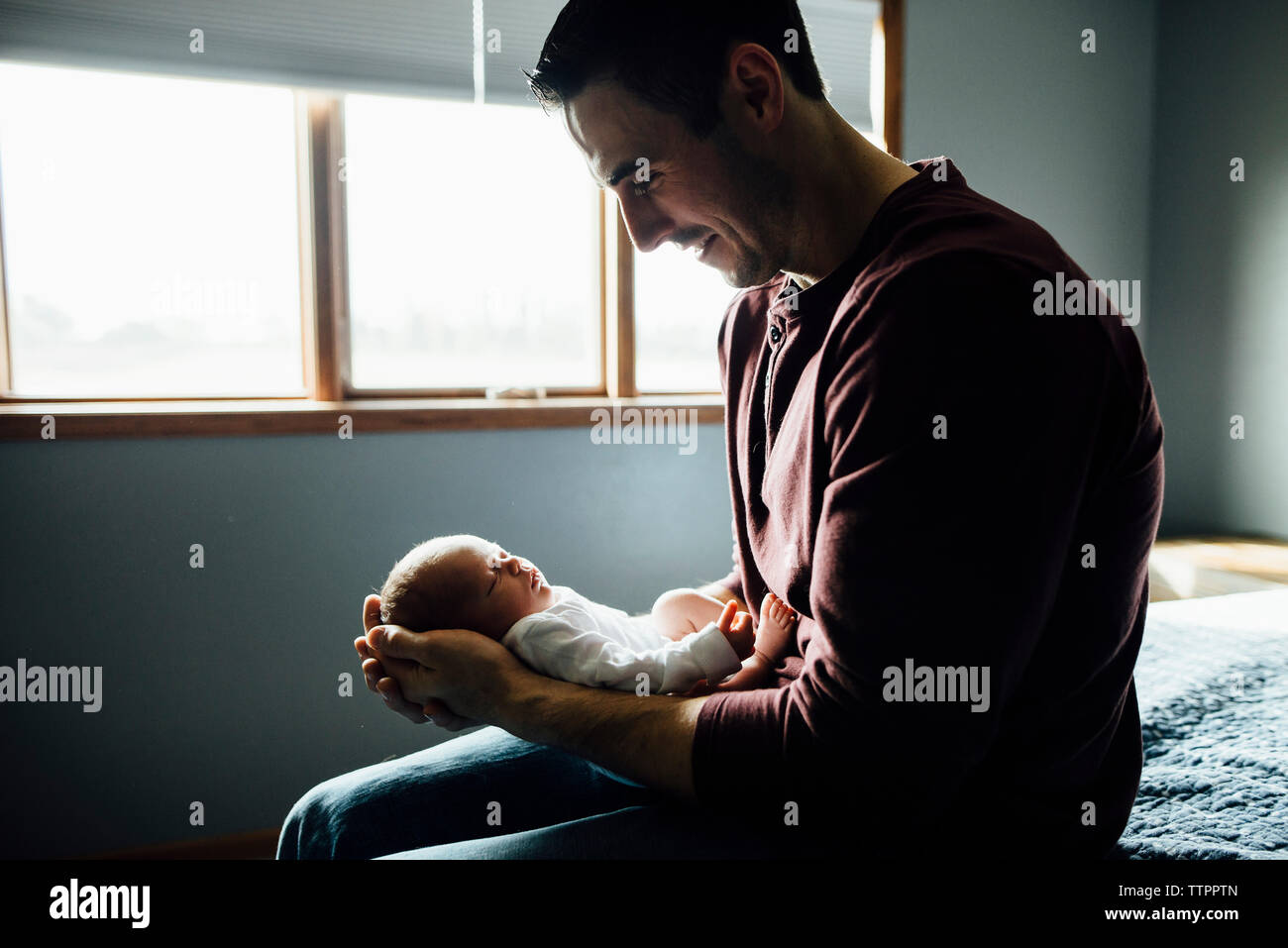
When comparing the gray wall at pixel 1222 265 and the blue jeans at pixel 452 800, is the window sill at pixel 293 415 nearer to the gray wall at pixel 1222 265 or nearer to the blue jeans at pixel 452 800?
the blue jeans at pixel 452 800

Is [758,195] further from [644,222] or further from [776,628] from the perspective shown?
[776,628]

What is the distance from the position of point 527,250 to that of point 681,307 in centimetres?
52

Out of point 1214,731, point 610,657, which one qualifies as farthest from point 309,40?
point 1214,731

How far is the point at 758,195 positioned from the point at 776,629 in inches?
20.1

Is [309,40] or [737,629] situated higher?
[309,40]

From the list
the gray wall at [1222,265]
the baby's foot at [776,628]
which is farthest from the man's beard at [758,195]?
the gray wall at [1222,265]

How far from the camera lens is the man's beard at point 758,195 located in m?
0.94

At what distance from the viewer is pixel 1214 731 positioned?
4.16 ft

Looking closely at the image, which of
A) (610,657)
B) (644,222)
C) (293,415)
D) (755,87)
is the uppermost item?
(755,87)

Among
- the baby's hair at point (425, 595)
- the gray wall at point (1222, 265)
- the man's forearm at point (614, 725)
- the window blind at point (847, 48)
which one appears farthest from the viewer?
the gray wall at point (1222, 265)

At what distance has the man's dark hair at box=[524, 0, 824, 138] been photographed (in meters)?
0.91

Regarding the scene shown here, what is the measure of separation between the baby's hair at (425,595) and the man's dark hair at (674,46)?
651 mm

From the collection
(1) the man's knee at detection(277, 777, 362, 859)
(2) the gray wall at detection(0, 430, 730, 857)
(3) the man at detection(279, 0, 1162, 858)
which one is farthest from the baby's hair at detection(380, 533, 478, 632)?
(2) the gray wall at detection(0, 430, 730, 857)
